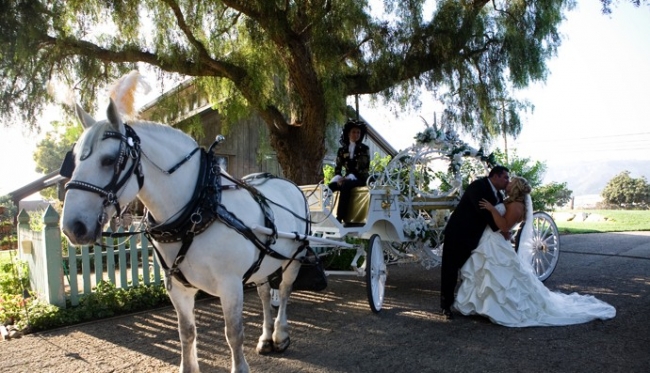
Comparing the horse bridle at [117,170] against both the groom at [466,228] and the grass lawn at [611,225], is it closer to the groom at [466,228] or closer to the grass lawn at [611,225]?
the groom at [466,228]

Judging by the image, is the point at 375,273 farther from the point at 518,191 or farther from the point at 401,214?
the point at 518,191

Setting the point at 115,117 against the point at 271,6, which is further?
the point at 271,6

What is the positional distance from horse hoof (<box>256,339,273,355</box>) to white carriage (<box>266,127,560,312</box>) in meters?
1.46

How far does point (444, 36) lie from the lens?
7.64 meters

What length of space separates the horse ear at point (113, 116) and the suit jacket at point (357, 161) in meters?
3.91

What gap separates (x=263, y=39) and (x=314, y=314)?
4659 mm

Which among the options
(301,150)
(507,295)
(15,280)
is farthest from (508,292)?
(15,280)

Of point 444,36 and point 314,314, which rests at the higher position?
point 444,36

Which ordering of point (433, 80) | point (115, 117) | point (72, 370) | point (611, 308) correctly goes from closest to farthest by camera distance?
point (115, 117) → point (72, 370) → point (611, 308) → point (433, 80)

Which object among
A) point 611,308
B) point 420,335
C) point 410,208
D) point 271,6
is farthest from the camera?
point 271,6

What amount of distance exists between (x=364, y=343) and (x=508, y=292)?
1828 millimetres

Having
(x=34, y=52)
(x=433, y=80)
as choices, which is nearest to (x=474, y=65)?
(x=433, y=80)

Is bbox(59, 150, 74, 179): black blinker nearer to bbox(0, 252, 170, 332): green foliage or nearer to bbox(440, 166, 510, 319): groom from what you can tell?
bbox(0, 252, 170, 332): green foliage

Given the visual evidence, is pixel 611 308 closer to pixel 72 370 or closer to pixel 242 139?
pixel 72 370
